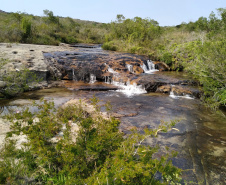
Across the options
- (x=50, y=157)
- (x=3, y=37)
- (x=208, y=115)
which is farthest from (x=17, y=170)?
→ (x=3, y=37)

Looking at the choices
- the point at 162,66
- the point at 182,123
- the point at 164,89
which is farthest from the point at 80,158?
the point at 162,66

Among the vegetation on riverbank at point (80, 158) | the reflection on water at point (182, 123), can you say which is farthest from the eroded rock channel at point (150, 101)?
the vegetation on riverbank at point (80, 158)

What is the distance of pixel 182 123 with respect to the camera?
5.91 m

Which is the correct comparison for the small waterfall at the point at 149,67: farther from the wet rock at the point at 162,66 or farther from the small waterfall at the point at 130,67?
the small waterfall at the point at 130,67

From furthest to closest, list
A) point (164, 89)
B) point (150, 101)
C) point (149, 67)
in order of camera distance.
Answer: point (149, 67) < point (164, 89) < point (150, 101)

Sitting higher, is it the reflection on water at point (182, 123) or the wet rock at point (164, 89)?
the wet rock at point (164, 89)

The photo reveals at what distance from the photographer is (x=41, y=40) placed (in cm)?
2005

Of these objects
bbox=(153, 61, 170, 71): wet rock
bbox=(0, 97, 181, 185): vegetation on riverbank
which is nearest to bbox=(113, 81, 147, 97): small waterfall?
bbox=(153, 61, 170, 71): wet rock

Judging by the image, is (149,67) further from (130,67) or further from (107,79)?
(107,79)

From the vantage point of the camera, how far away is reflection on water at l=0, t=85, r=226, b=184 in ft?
12.4

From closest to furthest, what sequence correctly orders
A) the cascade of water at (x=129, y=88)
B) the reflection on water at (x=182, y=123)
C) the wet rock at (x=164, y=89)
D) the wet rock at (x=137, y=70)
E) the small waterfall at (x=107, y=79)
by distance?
1. the reflection on water at (x=182, y=123)
2. the wet rock at (x=164, y=89)
3. the cascade of water at (x=129, y=88)
4. the small waterfall at (x=107, y=79)
5. the wet rock at (x=137, y=70)

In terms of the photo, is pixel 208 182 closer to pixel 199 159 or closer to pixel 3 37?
pixel 199 159

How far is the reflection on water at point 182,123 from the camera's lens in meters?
3.78

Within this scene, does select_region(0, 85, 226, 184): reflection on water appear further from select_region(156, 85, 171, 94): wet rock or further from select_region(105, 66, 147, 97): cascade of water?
select_region(105, 66, 147, 97): cascade of water
